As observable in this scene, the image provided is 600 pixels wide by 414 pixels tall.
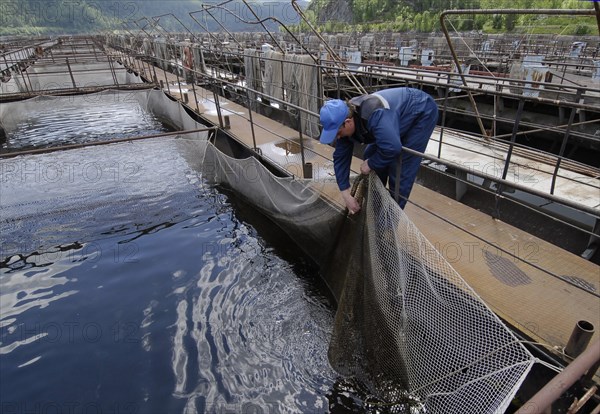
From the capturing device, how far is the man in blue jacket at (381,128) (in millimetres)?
2855

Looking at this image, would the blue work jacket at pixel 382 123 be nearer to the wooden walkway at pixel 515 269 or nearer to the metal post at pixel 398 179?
the metal post at pixel 398 179

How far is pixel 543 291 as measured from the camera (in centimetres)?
302

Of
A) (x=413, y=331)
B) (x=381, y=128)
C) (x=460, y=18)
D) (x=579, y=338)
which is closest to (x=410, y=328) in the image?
(x=413, y=331)

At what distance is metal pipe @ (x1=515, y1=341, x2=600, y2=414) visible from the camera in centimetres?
126

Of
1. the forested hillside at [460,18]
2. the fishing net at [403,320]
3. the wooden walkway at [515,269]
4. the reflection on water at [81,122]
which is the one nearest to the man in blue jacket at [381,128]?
the fishing net at [403,320]

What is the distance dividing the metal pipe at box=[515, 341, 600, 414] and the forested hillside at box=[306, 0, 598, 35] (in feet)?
20.8

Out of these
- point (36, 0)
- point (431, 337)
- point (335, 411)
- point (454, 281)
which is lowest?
point (335, 411)

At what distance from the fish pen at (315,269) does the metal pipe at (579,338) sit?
1.2 inches

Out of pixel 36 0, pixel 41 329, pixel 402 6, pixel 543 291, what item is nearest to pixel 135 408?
pixel 41 329

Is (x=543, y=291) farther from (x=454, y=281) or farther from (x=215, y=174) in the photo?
(x=215, y=174)

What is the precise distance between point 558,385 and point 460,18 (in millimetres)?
51954

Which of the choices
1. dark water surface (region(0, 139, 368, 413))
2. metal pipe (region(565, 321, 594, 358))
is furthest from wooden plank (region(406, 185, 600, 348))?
dark water surface (region(0, 139, 368, 413))

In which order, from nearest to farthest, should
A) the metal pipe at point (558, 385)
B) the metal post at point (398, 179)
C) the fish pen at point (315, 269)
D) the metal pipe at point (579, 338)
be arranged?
the metal pipe at point (558, 385) < the metal pipe at point (579, 338) < the fish pen at point (315, 269) < the metal post at point (398, 179)

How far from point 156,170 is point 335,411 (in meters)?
6.54
